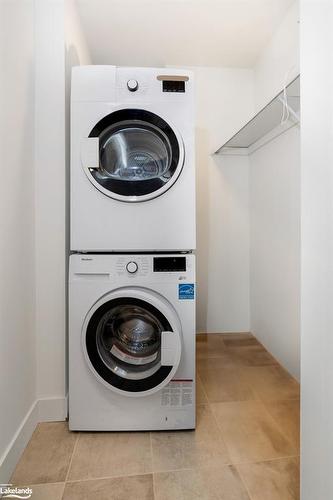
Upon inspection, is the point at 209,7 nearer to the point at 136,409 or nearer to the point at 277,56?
the point at 277,56

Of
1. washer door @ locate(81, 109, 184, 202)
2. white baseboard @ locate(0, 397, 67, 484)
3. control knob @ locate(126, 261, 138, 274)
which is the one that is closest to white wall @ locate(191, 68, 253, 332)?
washer door @ locate(81, 109, 184, 202)

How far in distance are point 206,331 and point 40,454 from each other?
5.66 ft

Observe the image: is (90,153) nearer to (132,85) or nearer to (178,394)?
(132,85)

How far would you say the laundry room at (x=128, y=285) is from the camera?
0.91m

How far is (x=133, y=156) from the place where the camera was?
150 centimetres

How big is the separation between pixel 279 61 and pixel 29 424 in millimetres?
2793

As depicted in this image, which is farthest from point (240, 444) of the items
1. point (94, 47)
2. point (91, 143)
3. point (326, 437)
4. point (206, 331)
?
point (94, 47)

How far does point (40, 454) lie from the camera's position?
132 cm

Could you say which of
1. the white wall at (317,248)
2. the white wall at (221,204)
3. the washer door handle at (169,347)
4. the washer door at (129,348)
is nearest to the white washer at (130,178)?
the washer door at (129,348)

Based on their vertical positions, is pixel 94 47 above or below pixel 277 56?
above

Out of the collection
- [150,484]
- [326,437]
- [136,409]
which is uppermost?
[326,437]

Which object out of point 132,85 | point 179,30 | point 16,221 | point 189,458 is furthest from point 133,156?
point 189,458

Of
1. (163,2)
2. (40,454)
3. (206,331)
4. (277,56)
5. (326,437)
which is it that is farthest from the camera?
(206,331)

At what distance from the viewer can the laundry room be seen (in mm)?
914
